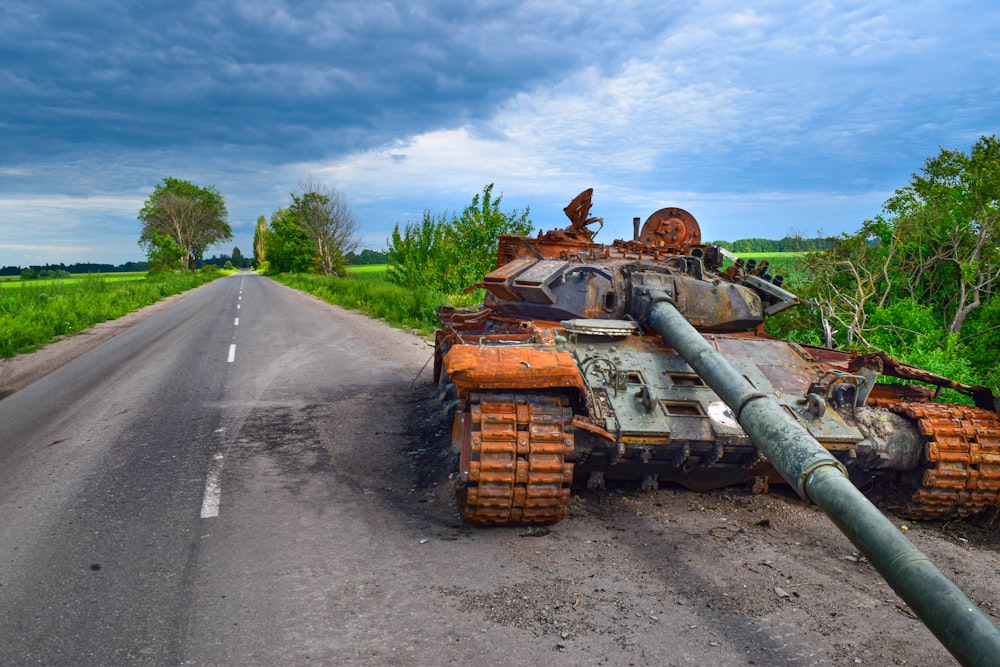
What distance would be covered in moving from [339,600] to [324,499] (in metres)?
1.90

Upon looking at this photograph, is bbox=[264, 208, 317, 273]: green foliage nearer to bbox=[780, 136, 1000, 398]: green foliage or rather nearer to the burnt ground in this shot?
bbox=[780, 136, 1000, 398]: green foliage

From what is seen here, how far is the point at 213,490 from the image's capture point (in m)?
6.02

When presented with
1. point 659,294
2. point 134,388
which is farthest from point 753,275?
point 134,388

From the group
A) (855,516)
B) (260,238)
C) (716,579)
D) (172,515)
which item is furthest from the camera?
(260,238)

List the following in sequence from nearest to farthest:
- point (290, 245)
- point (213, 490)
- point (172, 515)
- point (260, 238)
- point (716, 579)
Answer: point (716, 579) → point (172, 515) → point (213, 490) → point (290, 245) → point (260, 238)

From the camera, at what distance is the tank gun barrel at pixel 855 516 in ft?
8.38

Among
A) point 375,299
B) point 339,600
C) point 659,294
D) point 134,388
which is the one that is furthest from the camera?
point 375,299

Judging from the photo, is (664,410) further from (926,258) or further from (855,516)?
(926,258)

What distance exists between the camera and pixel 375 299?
25531 millimetres

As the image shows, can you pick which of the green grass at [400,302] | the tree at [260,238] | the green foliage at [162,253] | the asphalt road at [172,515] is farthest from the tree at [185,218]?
the asphalt road at [172,515]

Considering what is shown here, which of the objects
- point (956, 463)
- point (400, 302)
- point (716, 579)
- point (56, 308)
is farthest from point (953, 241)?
point (56, 308)

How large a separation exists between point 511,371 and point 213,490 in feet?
10.0

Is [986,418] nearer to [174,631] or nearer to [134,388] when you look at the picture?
[174,631]

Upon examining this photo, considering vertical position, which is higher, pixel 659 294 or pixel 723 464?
pixel 659 294
